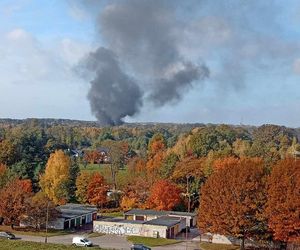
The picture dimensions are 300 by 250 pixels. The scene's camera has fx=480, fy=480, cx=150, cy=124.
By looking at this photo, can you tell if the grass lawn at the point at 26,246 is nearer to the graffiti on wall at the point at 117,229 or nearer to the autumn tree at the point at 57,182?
the graffiti on wall at the point at 117,229

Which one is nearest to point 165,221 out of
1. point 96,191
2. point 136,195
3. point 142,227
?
point 142,227

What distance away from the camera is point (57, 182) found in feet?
146

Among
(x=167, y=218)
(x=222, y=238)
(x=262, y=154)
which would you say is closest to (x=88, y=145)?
(x=262, y=154)

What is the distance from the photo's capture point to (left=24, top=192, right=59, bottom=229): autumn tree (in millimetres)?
34750

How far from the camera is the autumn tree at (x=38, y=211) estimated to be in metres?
→ 34.8

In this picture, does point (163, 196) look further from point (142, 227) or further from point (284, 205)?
point (284, 205)

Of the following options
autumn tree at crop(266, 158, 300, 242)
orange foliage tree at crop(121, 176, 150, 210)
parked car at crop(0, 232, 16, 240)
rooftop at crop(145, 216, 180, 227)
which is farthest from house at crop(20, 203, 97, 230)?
autumn tree at crop(266, 158, 300, 242)

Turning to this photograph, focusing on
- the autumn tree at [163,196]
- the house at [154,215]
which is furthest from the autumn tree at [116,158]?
the house at [154,215]

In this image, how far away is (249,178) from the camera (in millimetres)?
29406

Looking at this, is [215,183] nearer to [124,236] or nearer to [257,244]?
[257,244]

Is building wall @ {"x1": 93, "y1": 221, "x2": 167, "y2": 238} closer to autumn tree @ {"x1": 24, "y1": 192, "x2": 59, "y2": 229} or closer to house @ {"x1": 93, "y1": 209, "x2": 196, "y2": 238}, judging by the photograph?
house @ {"x1": 93, "y1": 209, "x2": 196, "y2": 238}

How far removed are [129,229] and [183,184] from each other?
12.7 meters

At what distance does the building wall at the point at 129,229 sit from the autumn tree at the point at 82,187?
9.57 meters

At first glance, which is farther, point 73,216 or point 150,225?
point 73,216
